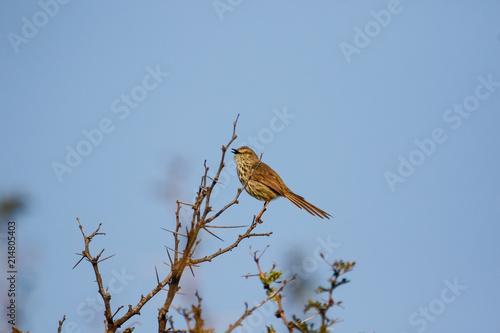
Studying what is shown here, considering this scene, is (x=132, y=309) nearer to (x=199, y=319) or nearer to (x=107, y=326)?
(x=107, y=326)

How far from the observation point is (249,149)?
8953mm

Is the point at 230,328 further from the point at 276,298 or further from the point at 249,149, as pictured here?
the point at 249,149

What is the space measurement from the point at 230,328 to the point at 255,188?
230 inches

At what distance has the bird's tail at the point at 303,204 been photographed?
25.1 ft

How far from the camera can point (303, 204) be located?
796cm

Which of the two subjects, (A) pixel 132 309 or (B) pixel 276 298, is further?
(A) pixel 132 309

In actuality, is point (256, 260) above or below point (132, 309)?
below

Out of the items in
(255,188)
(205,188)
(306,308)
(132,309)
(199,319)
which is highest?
(255,188)

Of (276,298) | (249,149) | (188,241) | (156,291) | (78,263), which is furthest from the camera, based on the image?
(249,149)

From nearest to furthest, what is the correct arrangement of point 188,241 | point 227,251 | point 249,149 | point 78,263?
point 188,241 < point 78,263 < point 227,251 < point 249,149

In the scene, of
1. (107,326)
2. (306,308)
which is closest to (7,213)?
(107,326)

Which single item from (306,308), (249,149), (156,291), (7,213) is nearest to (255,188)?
(249,149)

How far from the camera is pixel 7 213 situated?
6.15 m

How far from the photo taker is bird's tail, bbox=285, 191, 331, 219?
25.1 ft
